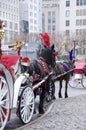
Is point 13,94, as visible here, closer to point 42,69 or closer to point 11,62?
point 11,62

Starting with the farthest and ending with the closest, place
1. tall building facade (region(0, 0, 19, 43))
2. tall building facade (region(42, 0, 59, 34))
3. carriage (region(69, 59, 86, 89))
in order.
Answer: tall building facade (region(42, 0, 59, 34))
tall building facade (region(0, 0, 19, 43))
carriage (region(69, 59, 86, 89))

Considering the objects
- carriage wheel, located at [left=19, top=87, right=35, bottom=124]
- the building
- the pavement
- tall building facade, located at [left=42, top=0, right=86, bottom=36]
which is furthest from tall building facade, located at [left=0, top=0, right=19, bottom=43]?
carriage wheel, located at [left=19, top=87, right=35, bottom=124]

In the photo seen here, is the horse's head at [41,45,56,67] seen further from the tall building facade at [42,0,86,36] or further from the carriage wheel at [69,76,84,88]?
the tall building facade at [42,0,86,36]

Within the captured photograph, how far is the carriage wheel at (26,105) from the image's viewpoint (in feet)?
26.3

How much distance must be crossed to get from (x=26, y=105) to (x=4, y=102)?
0.83 meters

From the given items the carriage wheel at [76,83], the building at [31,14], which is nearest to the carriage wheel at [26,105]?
the carriage wheel at [76,83]

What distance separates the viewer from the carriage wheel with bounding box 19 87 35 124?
26.3ft

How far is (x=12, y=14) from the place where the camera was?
373ft

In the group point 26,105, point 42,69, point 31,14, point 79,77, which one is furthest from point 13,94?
point 31,14

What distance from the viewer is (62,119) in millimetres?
8602

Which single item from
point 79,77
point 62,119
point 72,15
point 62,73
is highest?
point 72,15

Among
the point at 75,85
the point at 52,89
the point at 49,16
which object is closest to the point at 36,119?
the point at 52,89

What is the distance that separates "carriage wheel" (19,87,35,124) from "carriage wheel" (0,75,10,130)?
49 cm

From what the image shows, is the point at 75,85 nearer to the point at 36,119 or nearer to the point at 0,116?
the point at 36,119
